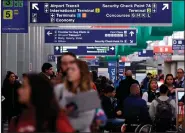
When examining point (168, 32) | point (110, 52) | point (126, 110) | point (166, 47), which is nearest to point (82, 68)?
point (126, 110)

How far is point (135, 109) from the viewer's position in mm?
10508

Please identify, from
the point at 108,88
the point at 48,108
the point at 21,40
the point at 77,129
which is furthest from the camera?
the point at 21,40

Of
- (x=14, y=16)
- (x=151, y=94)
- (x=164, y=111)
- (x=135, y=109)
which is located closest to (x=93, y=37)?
(x=14, y=16)

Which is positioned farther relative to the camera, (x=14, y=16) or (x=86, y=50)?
(x=86, y=50)

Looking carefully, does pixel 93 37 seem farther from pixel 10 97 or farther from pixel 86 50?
pixel 10 97

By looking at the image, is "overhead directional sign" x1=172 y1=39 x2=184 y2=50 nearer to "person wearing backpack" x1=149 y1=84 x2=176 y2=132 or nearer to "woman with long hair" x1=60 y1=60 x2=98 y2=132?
"person wearing backpack" x1=149 y1=84 x2=176 y2=132

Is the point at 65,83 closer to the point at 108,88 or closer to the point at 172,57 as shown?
the point at 108,88

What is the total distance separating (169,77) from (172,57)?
36.7 meters

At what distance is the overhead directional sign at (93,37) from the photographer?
21.9 metres

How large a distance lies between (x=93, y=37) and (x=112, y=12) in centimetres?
754

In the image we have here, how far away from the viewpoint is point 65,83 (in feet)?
17.0

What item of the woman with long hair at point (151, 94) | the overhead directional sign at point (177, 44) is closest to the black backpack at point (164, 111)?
the woman with long hair at point (151, 94)

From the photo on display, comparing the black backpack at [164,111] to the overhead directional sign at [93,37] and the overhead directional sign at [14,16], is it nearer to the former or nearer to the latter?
the overhead directional sign at [14,16]

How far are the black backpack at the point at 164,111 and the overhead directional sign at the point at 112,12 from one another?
15.0 feet
